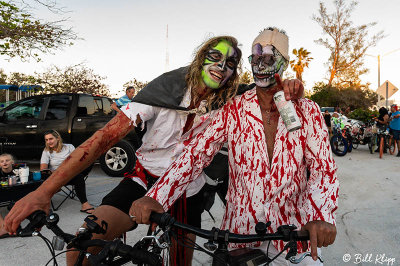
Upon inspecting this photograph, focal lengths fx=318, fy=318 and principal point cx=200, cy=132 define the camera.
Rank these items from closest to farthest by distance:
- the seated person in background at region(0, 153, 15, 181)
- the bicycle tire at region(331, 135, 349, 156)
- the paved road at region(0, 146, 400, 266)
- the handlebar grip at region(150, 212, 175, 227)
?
the handlebar grip at region(150, 212, 175, 227)
the paved road at region(0, 146, 400, 266)
the seated person in background at region(0, 153, 15, 181)
the bicycle tire at region(331, 135, 349, 156)

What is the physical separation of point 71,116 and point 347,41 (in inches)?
1366

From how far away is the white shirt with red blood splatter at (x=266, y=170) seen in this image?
155 cm

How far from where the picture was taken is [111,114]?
26.2ft

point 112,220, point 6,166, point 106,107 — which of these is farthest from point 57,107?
point 112,220

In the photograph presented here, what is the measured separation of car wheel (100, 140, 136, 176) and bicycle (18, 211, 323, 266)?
6.13 meters

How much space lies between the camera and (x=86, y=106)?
7.85 metres

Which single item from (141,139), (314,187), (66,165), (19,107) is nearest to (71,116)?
(19,107)

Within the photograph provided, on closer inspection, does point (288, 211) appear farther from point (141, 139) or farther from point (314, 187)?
point (141, 139)

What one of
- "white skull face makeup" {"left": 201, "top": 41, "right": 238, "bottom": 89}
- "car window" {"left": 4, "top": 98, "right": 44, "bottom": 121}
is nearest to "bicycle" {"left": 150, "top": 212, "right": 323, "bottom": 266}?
"white skull face makeup" {"left": 201, "top": 41, "right": 238, "bottom": 89}

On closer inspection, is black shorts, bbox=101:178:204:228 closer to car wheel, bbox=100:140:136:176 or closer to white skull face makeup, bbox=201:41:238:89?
white skull face makeup, bbox=201:41:238:89

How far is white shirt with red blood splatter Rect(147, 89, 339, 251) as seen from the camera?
5.08ft

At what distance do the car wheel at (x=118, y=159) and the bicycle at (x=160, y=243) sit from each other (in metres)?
6.13

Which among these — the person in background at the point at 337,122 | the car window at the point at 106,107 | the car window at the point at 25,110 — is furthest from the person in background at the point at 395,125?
the car window at the point at 25,110

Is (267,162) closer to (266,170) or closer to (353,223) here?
(266,170)
